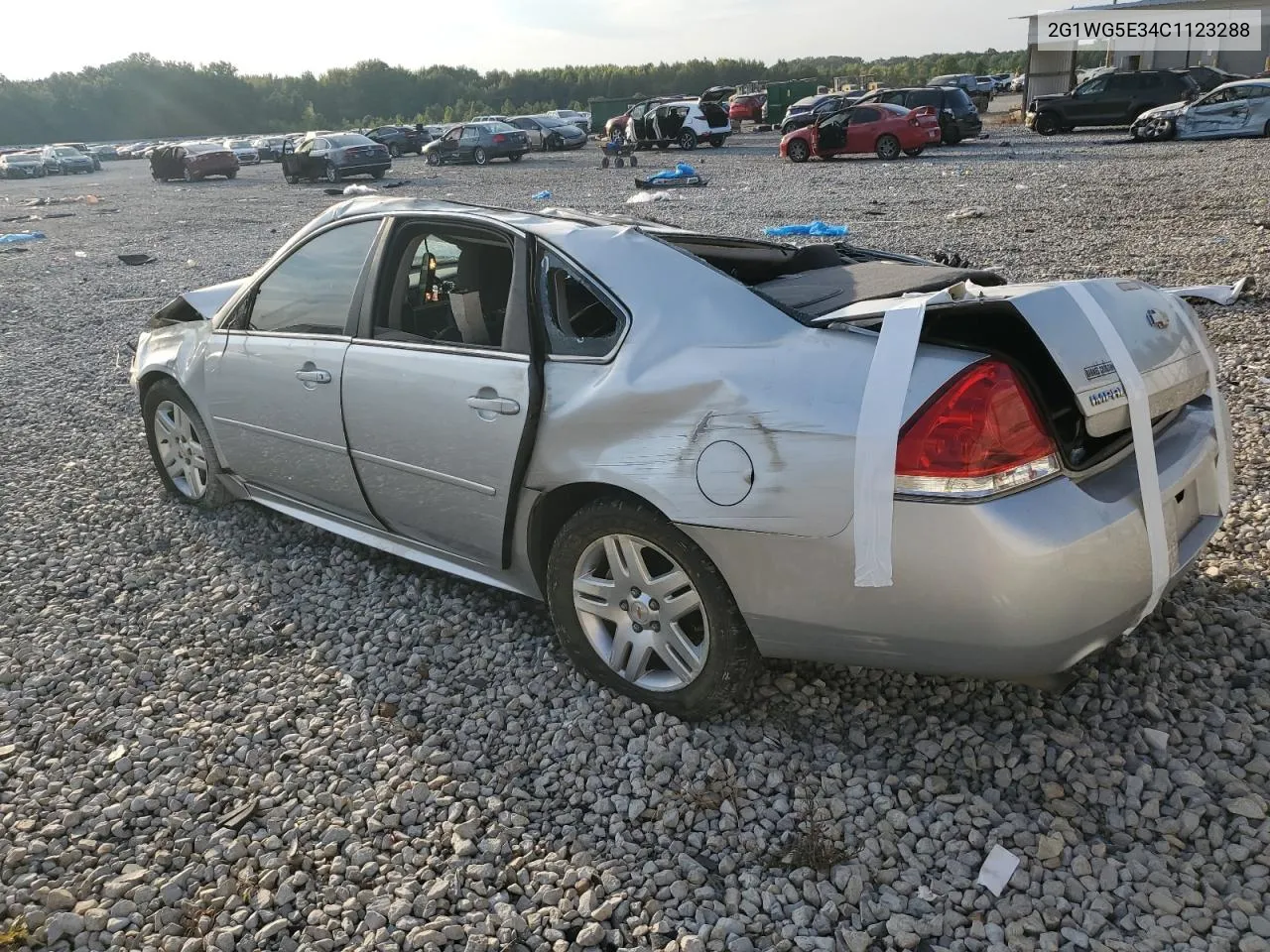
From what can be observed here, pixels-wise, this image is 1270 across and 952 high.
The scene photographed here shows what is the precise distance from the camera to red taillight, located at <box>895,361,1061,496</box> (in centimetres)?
240

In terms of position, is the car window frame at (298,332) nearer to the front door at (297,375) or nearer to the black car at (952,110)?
the front door at (297,375)

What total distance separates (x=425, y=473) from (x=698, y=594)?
1.19 meters

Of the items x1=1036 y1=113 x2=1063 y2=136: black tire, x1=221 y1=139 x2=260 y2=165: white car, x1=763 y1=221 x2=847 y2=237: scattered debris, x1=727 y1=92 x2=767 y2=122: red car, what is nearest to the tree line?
x1=221 y1=139 x2=260 y2=165: white car

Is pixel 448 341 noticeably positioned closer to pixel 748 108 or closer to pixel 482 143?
pixel 482 143

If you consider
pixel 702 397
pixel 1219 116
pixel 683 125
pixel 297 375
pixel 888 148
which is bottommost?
pixel 297 375

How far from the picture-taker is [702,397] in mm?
2732

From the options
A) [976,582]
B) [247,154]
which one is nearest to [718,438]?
[976,582]

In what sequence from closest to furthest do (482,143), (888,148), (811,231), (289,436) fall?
(289,436) < (811,231) < (888,148) < (482,143)

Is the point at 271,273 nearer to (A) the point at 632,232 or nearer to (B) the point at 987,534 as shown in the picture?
(A) the point at 632,232

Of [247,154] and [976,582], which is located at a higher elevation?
[247,154]

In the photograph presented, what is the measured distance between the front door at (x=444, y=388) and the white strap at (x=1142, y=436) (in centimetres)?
163

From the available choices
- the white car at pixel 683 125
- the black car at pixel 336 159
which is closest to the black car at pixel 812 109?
the white car at pixel 683 125

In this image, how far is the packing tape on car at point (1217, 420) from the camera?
302 centimetres

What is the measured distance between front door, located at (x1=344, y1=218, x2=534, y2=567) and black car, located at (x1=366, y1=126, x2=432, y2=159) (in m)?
43.0
